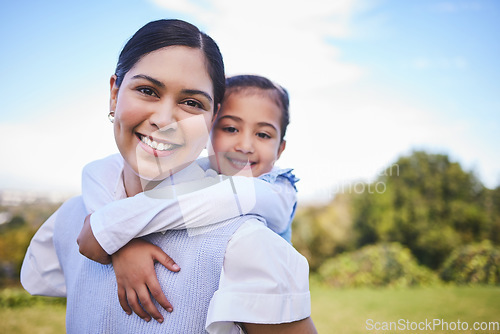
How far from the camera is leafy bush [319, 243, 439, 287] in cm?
1298

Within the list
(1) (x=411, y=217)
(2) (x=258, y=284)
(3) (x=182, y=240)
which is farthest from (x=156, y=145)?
(1) (x=411, y=217)

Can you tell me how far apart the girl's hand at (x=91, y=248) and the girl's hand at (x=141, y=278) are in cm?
5

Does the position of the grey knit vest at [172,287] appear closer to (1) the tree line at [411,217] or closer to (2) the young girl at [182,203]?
(2) the young girl at [182,203]

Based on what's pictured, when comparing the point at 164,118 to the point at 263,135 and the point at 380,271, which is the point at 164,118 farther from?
the point at 380,271

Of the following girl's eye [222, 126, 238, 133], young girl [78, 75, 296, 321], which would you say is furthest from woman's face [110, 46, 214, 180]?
girl's eye [222, 126, 238, 133]

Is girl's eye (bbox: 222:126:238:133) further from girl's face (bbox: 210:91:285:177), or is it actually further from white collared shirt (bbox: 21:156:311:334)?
white collared shirt (bbox: 21:156:311:334)

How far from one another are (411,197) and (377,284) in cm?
537

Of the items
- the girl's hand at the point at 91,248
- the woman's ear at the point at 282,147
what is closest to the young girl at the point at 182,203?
the girl's hand at the point at 91,248

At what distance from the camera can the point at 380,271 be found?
13.1m

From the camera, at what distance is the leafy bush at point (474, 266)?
12.8 m

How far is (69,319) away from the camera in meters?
1.36

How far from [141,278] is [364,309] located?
10.0 m

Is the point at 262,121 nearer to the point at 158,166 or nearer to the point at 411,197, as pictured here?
the point at 158,166

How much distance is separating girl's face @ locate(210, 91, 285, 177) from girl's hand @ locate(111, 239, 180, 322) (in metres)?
0.96
